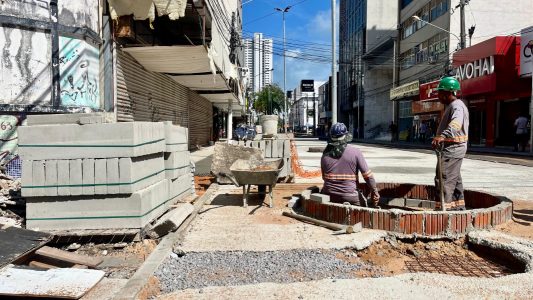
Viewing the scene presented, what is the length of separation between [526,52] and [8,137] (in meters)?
23.2

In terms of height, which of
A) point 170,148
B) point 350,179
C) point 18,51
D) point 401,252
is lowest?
point 401,252

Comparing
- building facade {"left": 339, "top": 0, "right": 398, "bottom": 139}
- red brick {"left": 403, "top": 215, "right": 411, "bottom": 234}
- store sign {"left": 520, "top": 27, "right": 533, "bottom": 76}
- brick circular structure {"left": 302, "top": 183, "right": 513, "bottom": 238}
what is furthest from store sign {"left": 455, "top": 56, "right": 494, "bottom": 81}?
red brick {"left": 403, "top": 215, "right": 411, "bottom": 234}

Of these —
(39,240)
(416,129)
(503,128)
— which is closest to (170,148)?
(39,240)

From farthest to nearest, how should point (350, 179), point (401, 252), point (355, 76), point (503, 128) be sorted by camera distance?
point (355, 76) → point (503, 128) → point (350, 179) → point (401, 252)

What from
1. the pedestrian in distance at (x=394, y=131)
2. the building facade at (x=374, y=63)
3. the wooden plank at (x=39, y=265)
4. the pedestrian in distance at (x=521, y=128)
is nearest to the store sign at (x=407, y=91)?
the pedestrian in distance at (x=394, y=131)

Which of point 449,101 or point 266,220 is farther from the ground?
point 449,101

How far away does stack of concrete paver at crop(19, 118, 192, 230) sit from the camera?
473cm

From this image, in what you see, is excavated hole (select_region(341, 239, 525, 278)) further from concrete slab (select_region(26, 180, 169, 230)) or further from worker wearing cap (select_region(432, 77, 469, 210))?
concrete slab (select_region(26, 180, 169, 230))

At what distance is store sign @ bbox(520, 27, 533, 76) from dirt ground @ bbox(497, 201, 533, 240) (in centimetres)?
1776

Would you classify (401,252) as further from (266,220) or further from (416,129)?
(416,129)

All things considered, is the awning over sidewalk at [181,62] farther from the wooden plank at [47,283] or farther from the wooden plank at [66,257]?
the wooden plank at [47,283]

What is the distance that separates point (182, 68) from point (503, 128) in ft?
68.5

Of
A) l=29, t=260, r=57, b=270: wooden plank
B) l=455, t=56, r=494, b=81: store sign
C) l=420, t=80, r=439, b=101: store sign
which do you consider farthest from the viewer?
l=420, t=80, r=439, b=101: store sign

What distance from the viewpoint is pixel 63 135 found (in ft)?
15.6
